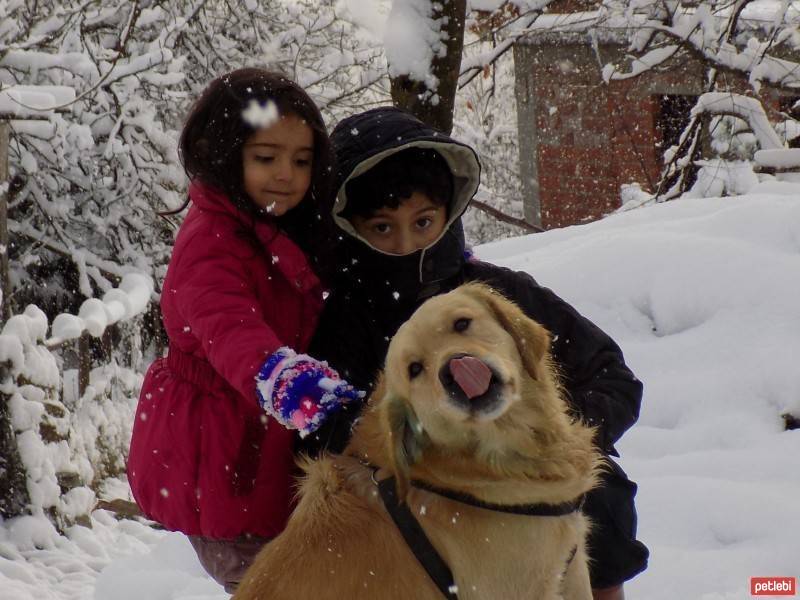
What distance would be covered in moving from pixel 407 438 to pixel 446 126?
3557 mm

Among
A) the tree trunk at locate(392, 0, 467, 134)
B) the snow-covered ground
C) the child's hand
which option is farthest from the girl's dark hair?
the tree trunk at locate(392, 0, 467, 134)

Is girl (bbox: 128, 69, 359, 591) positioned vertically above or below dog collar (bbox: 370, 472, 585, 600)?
above

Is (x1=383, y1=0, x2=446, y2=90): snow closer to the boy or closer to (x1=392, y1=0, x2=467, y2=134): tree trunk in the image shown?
(x1=392, y1=0, x2=467, y2=134): tree trunk

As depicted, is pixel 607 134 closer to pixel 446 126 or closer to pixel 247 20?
pixel 247 20

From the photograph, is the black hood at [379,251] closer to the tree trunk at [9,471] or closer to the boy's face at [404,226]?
the boy's face at [404,226]

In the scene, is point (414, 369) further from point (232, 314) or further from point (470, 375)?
point (232, 314)

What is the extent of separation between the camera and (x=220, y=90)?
281 centimetres

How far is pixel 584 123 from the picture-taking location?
43.9 feet

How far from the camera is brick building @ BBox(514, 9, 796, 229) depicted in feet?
42.6

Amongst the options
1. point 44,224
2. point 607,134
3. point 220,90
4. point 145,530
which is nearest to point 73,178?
point 44,224

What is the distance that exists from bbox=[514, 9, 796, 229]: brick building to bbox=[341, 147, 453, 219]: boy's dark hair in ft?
34.1

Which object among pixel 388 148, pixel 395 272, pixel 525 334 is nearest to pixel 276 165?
pixel 388 148

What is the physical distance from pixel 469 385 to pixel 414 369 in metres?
0.18

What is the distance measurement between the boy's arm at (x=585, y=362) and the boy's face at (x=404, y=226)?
0.84ft
